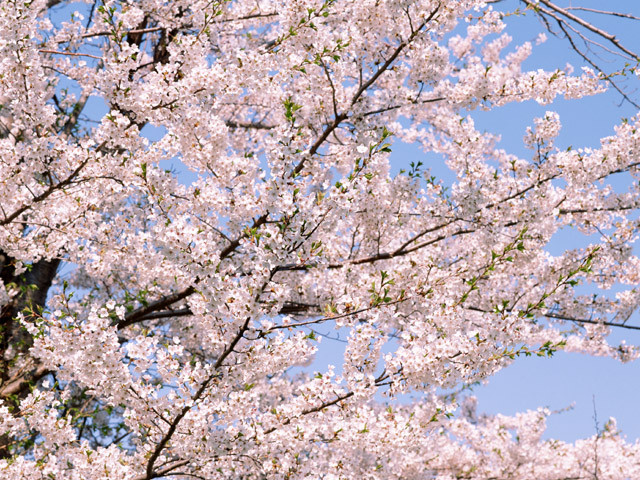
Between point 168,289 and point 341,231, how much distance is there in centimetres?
244

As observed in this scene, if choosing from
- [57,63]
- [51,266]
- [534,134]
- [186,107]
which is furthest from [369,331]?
[57,63]

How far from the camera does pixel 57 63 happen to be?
8000mm

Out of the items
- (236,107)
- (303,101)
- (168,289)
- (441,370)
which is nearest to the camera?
(441,370)

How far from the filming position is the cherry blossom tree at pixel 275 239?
3.92 m

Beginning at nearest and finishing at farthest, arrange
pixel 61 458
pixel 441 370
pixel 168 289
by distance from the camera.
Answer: pixel 441 370 < pixel 61 458 < pixel 168 289

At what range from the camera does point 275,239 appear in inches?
131

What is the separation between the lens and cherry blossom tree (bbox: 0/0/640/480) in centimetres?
392

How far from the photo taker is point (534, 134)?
253 inches

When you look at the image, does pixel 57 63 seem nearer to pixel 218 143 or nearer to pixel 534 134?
pixel 218 143

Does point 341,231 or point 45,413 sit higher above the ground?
point 341,231

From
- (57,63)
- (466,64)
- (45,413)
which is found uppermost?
(466,64)

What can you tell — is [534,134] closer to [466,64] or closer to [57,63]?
[466,64]

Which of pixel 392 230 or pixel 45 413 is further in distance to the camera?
pixel 392 230

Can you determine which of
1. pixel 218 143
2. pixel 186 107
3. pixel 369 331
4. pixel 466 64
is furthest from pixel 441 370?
pixel 466 64
